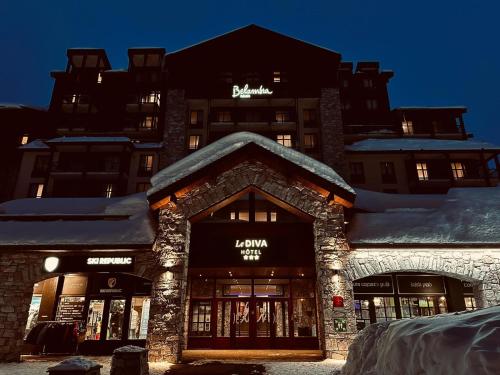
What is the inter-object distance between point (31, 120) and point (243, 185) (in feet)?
133

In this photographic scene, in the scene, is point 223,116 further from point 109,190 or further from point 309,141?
point 109,190

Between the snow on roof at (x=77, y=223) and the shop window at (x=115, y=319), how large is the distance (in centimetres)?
459

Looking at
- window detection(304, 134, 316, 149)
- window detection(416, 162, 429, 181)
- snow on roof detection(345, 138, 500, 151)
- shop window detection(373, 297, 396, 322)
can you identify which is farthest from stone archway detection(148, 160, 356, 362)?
window detection(416, 162, 429, 181)

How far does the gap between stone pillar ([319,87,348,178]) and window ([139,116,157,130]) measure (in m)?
20.3

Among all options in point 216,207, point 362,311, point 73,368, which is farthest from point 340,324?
point 73,368

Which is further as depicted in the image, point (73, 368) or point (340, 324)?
point (340, 324)

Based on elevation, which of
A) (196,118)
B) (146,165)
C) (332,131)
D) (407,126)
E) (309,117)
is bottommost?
(146,165)

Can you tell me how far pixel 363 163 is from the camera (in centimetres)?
3275

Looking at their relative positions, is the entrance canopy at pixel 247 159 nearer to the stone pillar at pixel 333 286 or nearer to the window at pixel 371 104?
the stone pillar at pixel 333 286

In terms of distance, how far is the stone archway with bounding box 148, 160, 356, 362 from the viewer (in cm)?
1111

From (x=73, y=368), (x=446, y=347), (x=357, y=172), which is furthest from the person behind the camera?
(x=357, y=172)

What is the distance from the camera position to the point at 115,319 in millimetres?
15297

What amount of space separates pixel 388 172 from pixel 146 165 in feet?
84.3

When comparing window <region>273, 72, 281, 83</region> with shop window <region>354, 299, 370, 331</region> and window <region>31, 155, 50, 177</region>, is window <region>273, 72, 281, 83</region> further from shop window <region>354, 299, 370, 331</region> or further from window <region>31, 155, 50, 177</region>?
window <region>31, 155, 50, 177</region>
